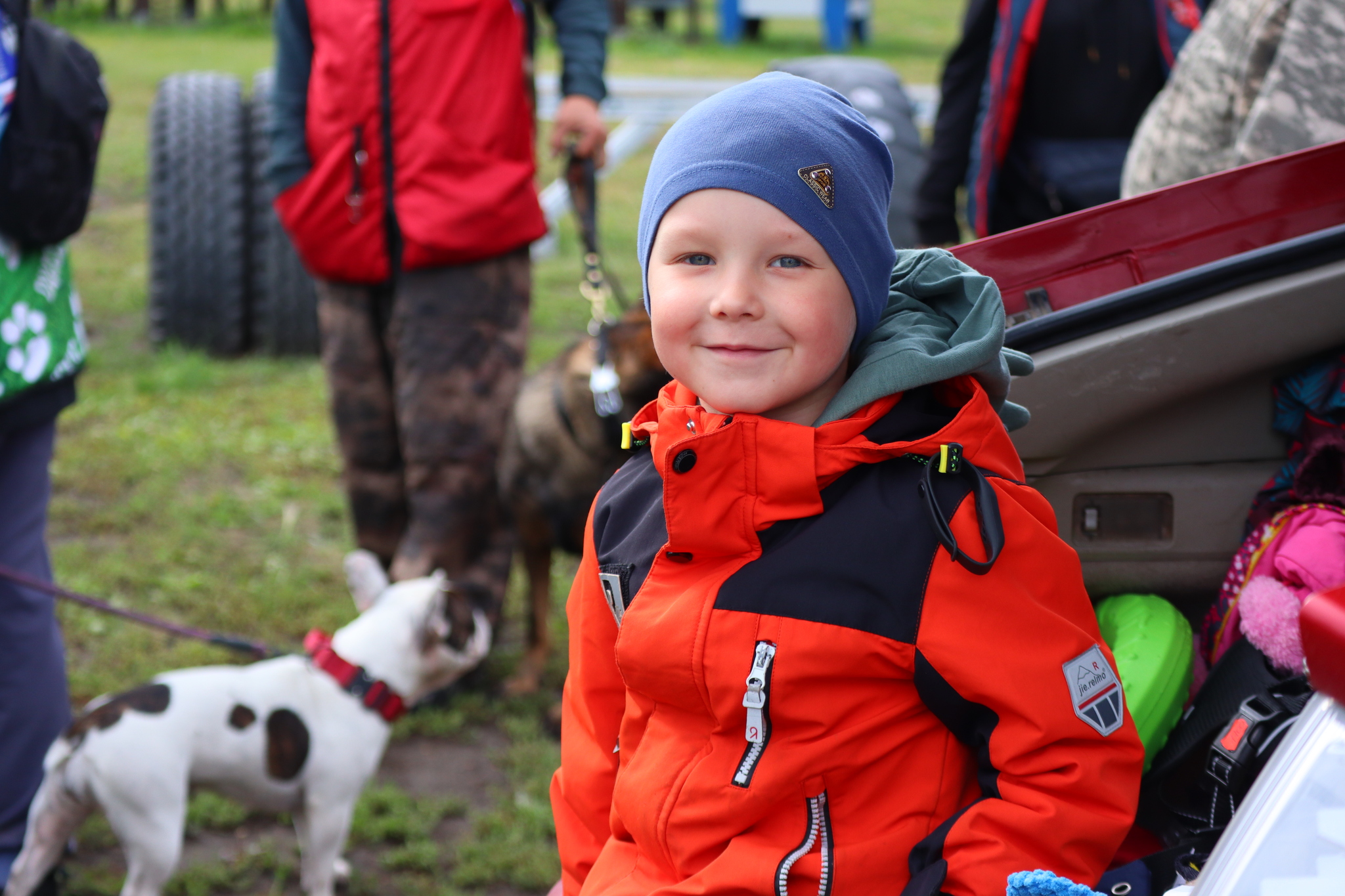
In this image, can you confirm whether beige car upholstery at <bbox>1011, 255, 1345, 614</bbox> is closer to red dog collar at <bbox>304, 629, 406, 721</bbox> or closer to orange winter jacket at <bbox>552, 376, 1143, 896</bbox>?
orange winter jacket at <bbox>552, 376, 1143, 896</bbox>

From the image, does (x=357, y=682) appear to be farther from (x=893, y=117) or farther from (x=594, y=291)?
Answer: (x=893, y=117)

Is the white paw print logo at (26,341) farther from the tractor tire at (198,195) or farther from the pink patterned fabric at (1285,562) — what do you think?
the tractor tire at (198,195)

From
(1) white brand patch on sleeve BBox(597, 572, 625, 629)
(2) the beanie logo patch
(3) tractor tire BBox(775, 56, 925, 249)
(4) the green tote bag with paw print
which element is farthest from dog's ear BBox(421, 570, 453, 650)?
(3) tractor tire BBox(775, 56, 925, 249)

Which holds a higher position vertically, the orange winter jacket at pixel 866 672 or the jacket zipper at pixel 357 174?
the orange winter jacket at pixel 866 672

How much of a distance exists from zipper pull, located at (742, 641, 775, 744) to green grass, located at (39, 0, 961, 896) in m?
1.71

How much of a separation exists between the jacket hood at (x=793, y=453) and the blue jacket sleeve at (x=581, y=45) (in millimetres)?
2334

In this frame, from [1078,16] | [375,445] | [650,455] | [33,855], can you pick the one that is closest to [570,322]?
[375,445]

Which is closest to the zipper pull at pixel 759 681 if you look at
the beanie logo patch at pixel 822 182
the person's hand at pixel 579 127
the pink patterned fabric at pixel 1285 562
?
the beanie logo patch at pixel 822 182

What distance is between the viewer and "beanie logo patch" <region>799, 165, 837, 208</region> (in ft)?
4.50

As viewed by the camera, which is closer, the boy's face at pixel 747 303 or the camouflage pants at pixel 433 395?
the boy's face at pixel 747 303

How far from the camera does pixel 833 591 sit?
4.47 ft

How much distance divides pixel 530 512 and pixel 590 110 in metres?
1.16

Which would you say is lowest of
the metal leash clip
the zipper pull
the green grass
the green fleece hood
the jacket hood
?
the green grass

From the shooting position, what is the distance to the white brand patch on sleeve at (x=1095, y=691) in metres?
1.33
